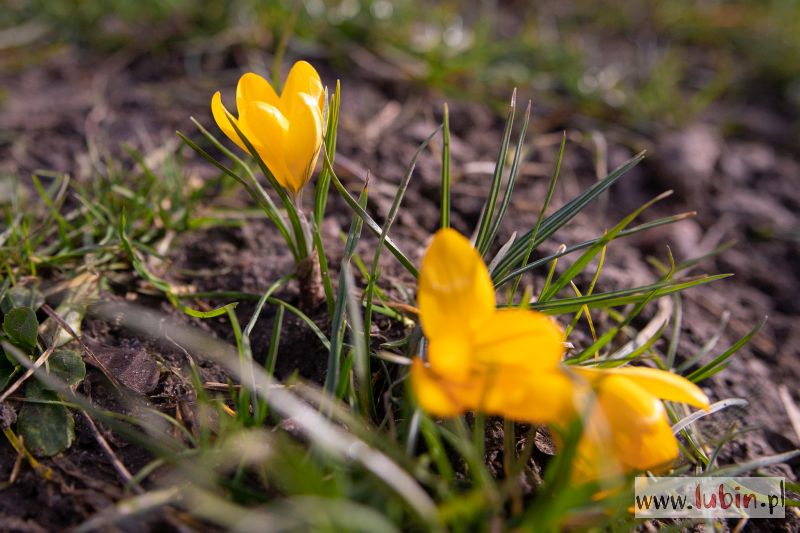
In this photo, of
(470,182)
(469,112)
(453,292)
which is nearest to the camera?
(453,292)

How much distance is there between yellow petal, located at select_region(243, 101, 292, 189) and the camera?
1039 mm

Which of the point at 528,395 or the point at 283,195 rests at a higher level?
the point at 283,195

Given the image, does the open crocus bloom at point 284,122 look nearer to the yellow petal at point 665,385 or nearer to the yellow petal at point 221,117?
the yellow petal at point 221,117

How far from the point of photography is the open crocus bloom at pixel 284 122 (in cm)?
104

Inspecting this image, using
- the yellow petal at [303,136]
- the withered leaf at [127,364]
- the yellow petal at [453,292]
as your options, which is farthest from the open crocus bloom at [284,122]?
the withered leaf at [127,364]

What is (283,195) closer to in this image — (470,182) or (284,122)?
(284,122)

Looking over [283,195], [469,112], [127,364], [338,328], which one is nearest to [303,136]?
[283,195]

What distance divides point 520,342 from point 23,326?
37.1 inches

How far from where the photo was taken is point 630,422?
0.88m

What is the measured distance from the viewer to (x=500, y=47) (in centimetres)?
269

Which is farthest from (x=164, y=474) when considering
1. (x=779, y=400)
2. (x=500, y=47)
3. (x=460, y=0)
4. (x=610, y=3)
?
(x=610, y=3)

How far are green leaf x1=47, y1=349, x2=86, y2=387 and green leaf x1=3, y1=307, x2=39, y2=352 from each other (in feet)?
0.16

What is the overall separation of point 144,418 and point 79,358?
199 millimetres

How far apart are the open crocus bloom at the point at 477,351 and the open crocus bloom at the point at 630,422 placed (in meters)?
0.07
